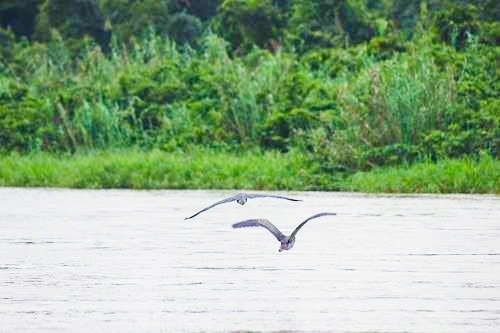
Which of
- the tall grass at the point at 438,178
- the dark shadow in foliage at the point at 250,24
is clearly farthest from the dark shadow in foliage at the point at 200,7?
the tall grass at the point at 438,178

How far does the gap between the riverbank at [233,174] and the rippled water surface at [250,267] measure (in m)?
0.50

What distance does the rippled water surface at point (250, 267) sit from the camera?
17.7ft

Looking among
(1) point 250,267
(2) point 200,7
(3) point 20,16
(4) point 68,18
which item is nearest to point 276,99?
(4) point 68,18

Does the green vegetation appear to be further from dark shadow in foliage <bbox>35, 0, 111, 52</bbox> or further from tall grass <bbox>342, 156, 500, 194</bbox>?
dark shadow in foliage <bbox>35, 0, 111, 52</bbox>

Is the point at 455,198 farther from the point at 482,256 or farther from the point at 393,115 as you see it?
the point at 482,256

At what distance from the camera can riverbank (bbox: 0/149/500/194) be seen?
1203 centimetres

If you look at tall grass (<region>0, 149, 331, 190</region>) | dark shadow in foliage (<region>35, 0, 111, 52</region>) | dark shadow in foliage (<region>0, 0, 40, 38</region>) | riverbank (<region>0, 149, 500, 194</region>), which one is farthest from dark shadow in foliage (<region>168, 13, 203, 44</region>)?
tall grass (<region>0, 149, 331, 190</region>)

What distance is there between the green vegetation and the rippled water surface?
132 cm

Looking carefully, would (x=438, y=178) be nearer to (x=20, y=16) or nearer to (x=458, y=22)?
(x=458, y=22)

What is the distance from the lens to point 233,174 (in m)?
12.8

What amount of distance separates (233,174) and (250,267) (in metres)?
5.62

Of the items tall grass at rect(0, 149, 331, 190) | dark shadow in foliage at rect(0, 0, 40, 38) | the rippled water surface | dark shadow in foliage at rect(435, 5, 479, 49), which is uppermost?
the rippled water surface

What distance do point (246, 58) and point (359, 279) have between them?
10834mm

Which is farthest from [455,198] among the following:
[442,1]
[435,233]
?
[442,1]
